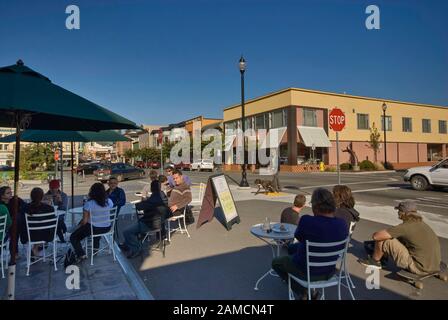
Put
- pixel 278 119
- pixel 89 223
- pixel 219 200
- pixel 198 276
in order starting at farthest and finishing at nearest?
1. pixel 278 119
2. pixel 219 200
3. pixel 89 223
4. pixel 198 276

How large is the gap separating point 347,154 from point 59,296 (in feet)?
136

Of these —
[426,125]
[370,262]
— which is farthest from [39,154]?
[426,125]

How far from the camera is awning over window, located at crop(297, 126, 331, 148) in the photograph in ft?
123

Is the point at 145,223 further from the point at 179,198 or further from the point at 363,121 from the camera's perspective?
the point at 363,121

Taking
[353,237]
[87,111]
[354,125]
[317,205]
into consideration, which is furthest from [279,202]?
[354,125]

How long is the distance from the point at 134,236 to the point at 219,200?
8.46 ft

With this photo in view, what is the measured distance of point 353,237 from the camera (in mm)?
6867

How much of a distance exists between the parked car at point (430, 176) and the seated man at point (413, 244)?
39.9ft

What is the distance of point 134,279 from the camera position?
4.49 metres

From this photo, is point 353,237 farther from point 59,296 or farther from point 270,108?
point 270,108

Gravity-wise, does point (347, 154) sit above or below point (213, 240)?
above

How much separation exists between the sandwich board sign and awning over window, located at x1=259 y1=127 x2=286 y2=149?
31881mm

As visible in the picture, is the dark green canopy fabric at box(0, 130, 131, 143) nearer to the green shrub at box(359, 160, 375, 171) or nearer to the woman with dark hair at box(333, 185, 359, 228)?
the woman with dark hair at box(333, 185, 359, 228)

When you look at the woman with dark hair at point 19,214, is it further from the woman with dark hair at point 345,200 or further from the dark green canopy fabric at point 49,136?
the woman with dark hair at point 345,200
